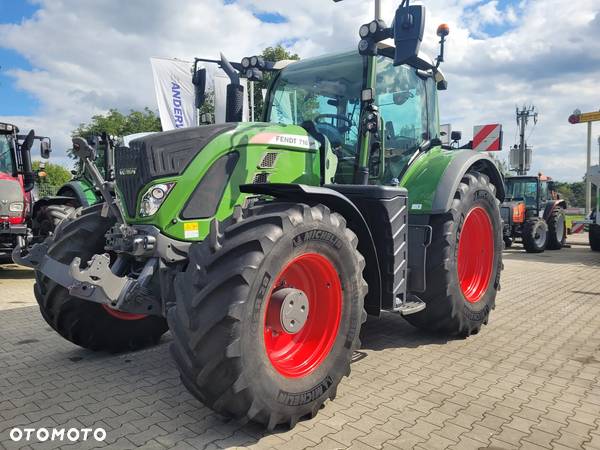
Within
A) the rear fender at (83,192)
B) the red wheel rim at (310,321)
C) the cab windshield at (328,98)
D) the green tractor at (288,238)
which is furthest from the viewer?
the rear fender at (83,192)

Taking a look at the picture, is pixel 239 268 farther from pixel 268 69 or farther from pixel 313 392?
pixel 268 69

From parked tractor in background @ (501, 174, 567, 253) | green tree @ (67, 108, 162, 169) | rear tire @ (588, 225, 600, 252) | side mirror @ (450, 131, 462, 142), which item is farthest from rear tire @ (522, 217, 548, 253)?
green tree @ (67, 108, 162, 169)

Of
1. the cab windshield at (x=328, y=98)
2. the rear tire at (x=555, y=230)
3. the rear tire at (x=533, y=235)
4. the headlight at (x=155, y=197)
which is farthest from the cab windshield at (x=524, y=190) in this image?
the headlight at (x=155, y=197)

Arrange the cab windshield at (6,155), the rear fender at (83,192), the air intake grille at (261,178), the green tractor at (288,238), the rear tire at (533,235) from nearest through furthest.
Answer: the green tractor at (288,238) < the air intake grille at (261,178) < the rear fender at (83,192) < the cab windshield at (6,155) < the rear tire at (533,235)

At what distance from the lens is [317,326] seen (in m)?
3.29

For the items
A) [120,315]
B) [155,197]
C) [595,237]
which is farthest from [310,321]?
[595,237]

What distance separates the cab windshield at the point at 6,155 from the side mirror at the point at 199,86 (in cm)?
726

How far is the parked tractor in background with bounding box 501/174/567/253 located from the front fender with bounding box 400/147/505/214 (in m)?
9.69

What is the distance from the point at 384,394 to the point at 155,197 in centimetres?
209

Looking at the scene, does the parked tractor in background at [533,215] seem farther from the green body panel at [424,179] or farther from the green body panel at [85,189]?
the green body panel at [85,189]

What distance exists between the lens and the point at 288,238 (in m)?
2.79

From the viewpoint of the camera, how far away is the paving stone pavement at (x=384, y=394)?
9.20ft

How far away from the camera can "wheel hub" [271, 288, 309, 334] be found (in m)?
2.94

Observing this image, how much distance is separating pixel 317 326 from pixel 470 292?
2456 millimetres
